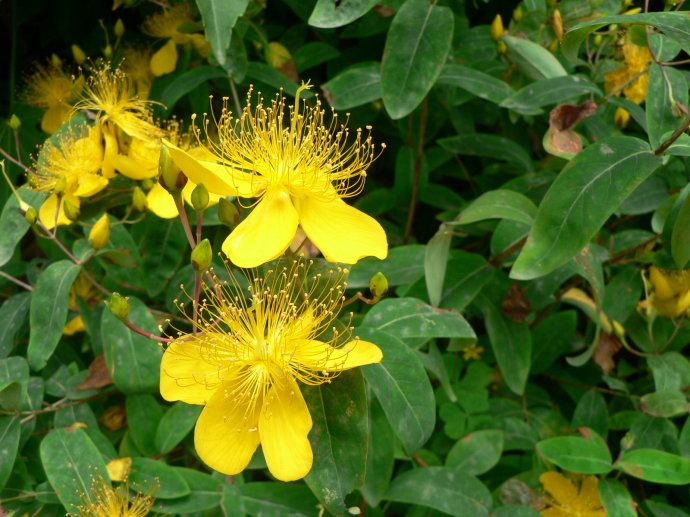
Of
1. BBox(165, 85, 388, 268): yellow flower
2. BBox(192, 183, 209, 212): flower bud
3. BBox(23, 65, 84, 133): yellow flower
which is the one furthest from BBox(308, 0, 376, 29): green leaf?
BBox(23, 65, 84, 133): yellow flower

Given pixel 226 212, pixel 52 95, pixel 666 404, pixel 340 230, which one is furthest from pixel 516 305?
Answer: pixel 52 95

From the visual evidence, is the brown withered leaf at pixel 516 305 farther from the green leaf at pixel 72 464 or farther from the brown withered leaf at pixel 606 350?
the green leaf at pixel 72 464

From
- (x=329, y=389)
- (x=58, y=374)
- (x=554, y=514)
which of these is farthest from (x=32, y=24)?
(x=554, y=514)

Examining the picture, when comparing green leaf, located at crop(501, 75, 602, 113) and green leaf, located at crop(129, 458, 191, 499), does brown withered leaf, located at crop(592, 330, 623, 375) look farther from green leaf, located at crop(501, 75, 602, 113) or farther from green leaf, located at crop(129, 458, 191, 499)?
green leaf, located at crop(129, 458, 191, 499)

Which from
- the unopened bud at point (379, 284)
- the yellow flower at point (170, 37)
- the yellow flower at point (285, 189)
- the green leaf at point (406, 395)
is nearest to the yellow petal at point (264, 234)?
the yellow flower at point (285, 189)

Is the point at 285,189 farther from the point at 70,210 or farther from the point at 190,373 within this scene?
the point at 70,210

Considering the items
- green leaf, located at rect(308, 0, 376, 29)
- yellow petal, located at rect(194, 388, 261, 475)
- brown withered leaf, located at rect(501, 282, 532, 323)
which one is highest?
green leaf, located at rect(308, 0, 376, 29)
